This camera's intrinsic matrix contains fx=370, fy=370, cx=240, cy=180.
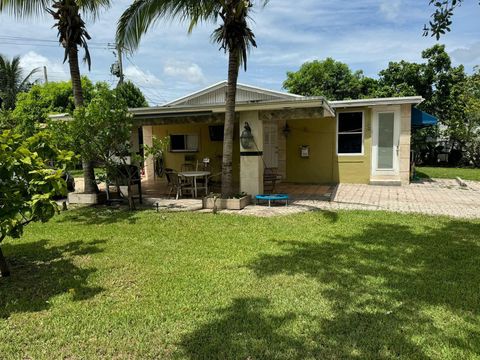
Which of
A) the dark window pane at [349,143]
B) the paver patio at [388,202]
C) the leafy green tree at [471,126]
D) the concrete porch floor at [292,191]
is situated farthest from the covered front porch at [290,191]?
the leafy green tree at [471,126]

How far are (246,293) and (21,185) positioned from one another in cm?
294

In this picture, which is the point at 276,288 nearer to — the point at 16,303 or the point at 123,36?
the point at 16,303

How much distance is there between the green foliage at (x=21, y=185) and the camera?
418 centimetres

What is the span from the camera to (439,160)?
72.3ft

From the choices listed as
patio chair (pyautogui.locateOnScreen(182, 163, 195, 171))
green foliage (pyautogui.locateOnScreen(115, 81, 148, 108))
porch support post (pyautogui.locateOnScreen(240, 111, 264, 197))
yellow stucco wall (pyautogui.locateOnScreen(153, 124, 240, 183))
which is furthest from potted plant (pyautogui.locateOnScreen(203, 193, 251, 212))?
green foliage (pyautogui.locateOnScreen(115, 81, 148, 108))

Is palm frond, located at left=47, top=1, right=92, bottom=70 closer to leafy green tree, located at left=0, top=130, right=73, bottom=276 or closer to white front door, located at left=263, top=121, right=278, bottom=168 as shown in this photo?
leafy green tree, located at left=0, top=130, right=73, bottom=276

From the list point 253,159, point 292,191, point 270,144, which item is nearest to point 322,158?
point 270,144

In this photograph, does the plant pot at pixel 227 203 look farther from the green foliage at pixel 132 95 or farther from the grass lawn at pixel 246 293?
the green foliage at pixel 132 95

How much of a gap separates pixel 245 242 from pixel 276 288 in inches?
76.7

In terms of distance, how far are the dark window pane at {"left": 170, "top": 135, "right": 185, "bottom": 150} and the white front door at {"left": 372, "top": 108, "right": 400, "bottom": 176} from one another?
7547 millimetres

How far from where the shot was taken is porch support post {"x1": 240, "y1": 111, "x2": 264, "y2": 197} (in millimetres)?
9820

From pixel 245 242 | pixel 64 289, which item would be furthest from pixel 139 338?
pixel 245 242

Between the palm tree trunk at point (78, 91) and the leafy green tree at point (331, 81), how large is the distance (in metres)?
21.9

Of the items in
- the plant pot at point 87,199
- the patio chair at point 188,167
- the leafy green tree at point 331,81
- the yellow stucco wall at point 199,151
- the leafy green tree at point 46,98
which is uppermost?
the leafy green tree at point 331,81
